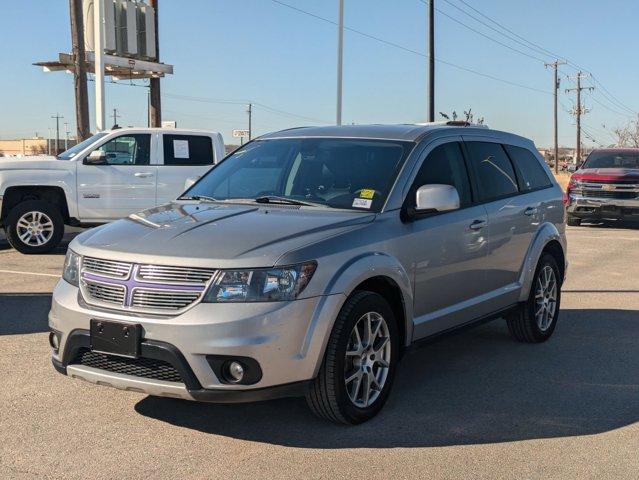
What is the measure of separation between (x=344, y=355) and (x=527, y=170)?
323cm

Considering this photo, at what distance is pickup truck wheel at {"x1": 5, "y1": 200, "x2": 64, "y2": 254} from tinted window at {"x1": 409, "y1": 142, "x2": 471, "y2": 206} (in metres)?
8.08

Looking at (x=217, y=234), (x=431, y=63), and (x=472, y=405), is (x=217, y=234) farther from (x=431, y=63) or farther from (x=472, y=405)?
(x=431, y=63)

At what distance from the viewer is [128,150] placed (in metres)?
12.4

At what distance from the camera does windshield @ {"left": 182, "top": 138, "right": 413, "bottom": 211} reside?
5008 mm

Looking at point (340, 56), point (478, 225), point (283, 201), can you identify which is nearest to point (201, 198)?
point (283, 201)

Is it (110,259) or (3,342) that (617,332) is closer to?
→ (110,259)

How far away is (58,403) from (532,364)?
3.43 metres

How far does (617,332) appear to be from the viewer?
700cm

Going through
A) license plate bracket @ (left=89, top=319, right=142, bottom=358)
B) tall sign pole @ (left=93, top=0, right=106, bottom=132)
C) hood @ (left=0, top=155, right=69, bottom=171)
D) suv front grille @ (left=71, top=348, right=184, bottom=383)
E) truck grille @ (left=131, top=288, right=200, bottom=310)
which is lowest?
suv front grille @ (left=71, top=348, right=184, bottom=383)

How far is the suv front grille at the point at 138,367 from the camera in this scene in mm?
3969

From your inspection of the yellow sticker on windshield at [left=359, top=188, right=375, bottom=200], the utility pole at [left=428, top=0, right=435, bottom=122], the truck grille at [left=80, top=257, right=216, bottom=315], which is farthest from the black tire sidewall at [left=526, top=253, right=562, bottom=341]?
the utility pole at [left=428, top=0, right=435, bottom=122]

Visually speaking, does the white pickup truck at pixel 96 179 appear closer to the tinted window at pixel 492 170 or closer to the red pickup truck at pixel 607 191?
the tinted window at pixel 492 170

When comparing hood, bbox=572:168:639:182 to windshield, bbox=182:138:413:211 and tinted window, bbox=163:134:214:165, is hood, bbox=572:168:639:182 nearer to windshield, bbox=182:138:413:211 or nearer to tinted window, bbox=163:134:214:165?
tinted window, bbox=163:134:214:165

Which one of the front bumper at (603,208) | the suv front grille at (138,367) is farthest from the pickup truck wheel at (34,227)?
the front bumper at (603,208)
